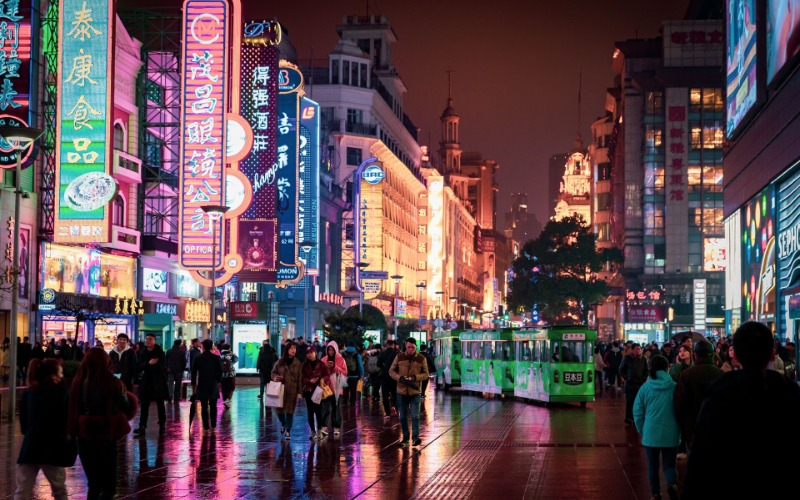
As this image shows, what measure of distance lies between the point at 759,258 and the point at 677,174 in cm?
4739

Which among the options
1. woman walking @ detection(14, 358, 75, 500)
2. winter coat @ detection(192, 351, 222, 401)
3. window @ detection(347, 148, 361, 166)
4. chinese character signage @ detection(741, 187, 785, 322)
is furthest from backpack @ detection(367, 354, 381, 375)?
window @ detection(347, 148, 361, 166)

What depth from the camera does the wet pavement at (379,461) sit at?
46.0 ft

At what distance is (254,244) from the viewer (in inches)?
2000

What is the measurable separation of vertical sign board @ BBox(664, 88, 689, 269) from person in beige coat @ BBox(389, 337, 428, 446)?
8444 centimetres

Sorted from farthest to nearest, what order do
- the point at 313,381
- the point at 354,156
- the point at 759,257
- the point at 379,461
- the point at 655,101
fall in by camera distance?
the point at 655,101 < the point at 354,156 < the point at 759,257 < the point at 313,381 < the point at 379,461

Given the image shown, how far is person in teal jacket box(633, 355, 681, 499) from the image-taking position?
12.4 metres

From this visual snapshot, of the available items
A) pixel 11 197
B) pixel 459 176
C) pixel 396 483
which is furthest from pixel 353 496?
pixel 459 176

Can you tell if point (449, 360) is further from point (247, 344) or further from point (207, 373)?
point (207, 373)

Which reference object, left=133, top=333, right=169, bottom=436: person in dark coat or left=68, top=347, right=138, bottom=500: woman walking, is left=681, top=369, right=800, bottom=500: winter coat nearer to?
left=68, top=347, right=138, bottom=500: woman walking

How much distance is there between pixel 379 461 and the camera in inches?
684

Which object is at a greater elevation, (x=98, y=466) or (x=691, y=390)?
(x=691, y=390)

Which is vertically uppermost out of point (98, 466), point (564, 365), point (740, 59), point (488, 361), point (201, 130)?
point (740, 59)

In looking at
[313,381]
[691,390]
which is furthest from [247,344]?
[691,390]

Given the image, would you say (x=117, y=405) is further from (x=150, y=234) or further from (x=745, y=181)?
(x=745, y=181)
